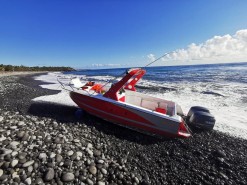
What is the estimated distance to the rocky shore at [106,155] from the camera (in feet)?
15.5

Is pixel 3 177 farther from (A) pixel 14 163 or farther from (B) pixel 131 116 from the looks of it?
(B) pixel 131 116

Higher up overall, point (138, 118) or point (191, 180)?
point (138, 118)

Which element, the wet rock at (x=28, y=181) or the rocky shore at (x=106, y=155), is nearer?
the wet rock at (x=28, y=181)

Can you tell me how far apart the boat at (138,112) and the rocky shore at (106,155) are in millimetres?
402

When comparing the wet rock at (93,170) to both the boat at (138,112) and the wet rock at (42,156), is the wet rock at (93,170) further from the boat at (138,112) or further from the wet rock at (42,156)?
the boat at (138,112)

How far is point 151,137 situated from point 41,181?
458cm

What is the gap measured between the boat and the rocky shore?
1.32ft

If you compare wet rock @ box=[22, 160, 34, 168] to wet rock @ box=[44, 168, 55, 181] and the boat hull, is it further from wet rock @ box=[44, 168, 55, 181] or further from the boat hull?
the boat hull

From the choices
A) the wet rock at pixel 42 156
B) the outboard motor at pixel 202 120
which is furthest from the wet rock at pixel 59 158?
the outboard motor at pixel 202 120

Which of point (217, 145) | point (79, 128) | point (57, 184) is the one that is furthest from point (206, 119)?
point (57, 184)

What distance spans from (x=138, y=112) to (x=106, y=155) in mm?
2419

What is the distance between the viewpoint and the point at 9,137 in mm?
5801

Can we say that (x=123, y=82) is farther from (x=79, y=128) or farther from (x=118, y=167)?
(x=118, y=167)

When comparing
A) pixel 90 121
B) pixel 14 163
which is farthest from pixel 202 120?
pixel 14 163
